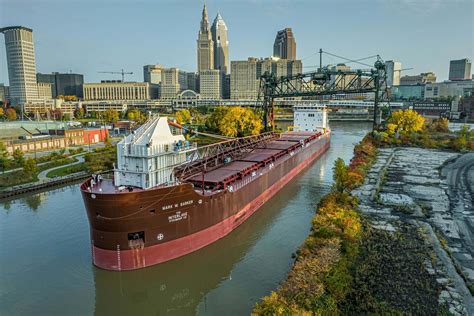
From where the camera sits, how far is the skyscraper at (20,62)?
12179cm

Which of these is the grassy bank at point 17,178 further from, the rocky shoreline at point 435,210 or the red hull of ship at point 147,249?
the rocky shoreline at point 435,210

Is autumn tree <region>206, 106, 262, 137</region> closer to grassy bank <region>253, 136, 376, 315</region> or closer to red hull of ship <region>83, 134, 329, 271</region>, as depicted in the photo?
grassy bank <region>253, 136, 376, 315</region>

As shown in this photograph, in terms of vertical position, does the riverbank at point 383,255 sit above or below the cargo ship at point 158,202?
below

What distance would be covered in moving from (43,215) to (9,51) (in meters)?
132

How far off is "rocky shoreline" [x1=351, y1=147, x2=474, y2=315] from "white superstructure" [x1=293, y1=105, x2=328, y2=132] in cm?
1297

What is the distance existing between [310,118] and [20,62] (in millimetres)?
118324

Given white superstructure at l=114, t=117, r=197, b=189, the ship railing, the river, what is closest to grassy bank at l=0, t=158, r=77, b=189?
the river

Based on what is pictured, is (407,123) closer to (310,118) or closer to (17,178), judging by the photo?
(310,118)

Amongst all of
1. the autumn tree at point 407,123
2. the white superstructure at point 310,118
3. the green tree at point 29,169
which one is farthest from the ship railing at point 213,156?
the autumn tree at point 407,123

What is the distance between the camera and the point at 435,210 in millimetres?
17625

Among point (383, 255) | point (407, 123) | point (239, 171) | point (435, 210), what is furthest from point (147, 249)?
point (407, 123)

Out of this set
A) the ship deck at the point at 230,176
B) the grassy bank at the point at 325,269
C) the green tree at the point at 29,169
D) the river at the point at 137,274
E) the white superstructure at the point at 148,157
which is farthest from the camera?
the green tree at the point at 29,169

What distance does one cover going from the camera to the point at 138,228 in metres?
12.3

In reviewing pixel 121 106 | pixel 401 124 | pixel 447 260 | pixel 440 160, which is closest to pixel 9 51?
pixel 121 106
